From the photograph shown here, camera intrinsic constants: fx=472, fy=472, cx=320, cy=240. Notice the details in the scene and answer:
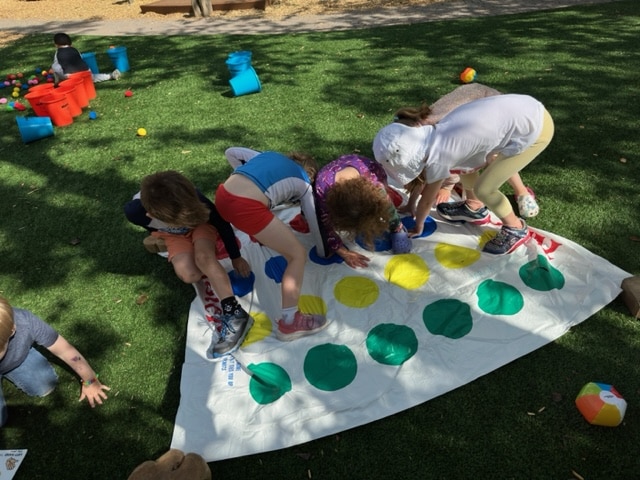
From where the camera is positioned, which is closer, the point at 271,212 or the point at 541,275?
the point at 271,212

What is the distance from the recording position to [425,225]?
3.51 meters

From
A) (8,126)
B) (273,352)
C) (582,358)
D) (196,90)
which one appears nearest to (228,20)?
(196,90)

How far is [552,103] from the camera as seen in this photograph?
191 inches

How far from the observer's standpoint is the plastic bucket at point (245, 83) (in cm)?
581

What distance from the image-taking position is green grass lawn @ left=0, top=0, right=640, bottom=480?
7.50ft

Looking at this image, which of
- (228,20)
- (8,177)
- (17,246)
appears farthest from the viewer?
(228,20)

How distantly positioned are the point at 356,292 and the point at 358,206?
0.69m

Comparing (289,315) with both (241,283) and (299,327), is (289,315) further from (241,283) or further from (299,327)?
(241,283)

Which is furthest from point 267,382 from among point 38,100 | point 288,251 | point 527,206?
point 38,100

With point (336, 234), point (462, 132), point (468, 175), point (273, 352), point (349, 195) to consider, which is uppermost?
point (462, 132)

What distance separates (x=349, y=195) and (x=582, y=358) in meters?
1.52

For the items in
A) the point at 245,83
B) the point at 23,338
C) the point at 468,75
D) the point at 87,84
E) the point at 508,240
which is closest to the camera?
the point at 23,338

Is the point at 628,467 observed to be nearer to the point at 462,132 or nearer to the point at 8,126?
the point at 462,132

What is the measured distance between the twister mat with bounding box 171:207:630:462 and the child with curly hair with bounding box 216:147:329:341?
11 centimetres
